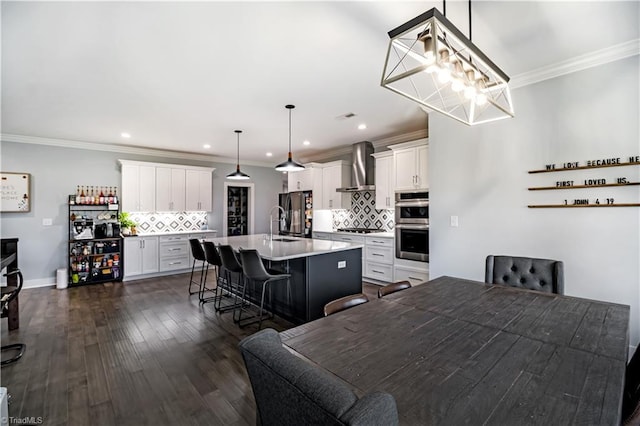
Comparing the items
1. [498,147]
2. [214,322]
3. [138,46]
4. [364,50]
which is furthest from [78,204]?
[498,147]

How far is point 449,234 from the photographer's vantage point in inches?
141

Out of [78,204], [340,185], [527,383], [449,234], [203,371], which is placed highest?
[340,185]

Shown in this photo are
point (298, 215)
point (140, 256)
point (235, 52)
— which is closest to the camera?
point (235, 52)

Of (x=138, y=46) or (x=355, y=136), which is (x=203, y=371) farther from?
(x=355, y=136)

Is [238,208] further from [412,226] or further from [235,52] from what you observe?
[235,52]

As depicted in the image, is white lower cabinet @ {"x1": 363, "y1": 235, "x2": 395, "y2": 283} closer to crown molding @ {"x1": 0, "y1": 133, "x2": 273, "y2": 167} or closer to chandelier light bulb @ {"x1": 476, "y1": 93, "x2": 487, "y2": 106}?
chandelier light bulb @ {"x1": 476, "y1": 93, "x2": 487, "y2": 106}

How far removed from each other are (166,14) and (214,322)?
122 inches

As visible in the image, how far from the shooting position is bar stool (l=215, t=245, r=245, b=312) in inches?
139

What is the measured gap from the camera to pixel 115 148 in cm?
586

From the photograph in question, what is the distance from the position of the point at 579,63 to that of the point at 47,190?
7.79m

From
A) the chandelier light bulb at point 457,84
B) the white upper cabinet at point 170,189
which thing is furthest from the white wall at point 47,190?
the chandelier light bulb at point 457,84

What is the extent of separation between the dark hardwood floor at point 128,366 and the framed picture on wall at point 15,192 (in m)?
1.79

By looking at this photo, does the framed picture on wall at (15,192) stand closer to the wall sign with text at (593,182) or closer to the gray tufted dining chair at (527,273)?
the gray tufted dining chair at (527,273)

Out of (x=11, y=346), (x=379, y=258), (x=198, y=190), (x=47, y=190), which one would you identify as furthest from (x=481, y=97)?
(x=47, y=190)
